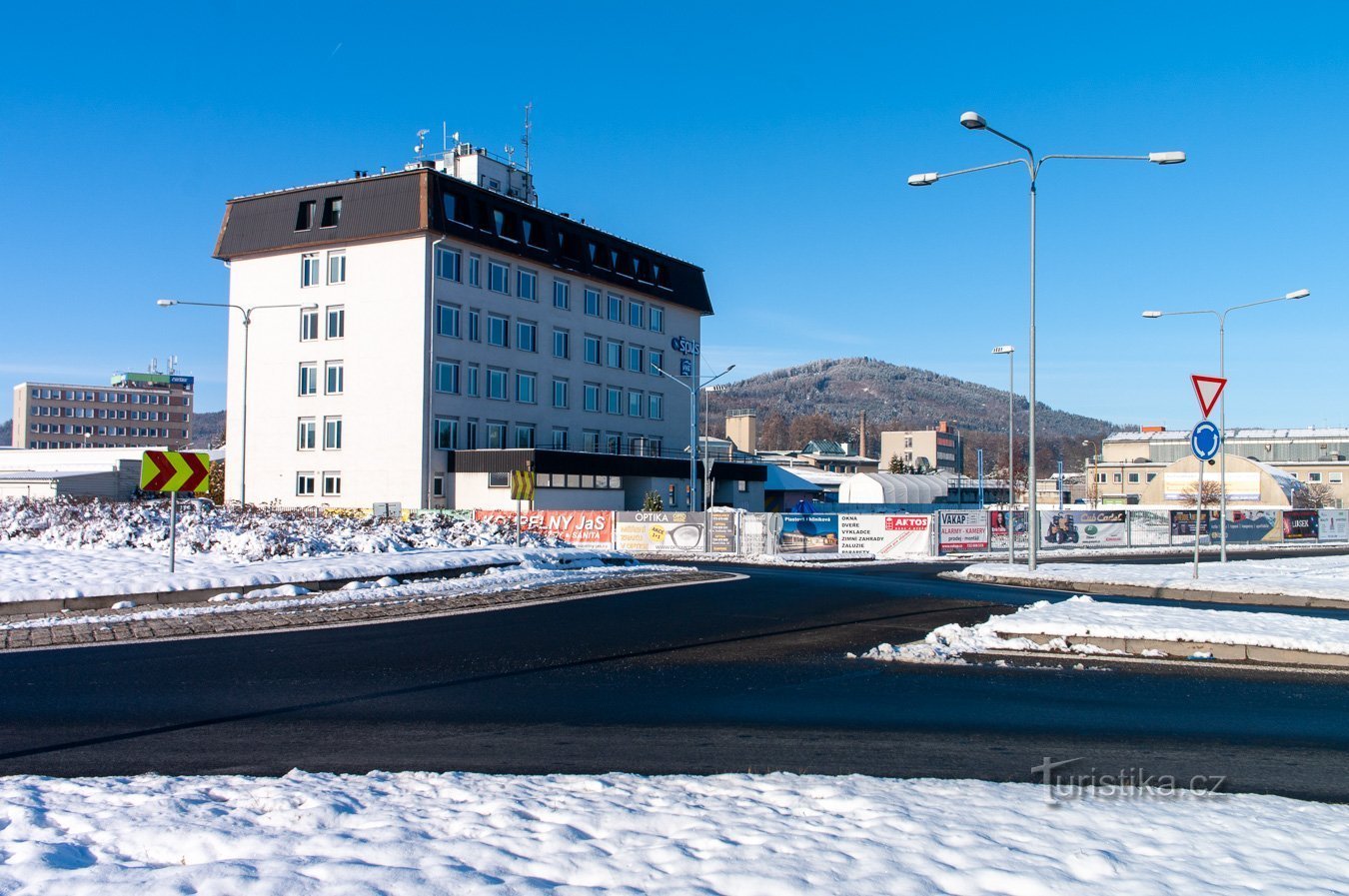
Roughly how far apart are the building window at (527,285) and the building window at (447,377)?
673cm

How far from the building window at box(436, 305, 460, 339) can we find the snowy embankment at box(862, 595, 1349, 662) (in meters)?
44.0

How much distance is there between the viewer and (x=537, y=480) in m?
54.4

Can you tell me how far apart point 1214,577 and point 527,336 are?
142ft

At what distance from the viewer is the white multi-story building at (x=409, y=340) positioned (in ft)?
177

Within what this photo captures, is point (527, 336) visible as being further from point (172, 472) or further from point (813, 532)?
point (172, 472)

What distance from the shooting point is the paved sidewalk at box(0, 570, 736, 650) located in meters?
13.4

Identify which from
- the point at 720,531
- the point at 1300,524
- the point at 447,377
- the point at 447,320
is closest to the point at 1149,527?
the point at 1300,524

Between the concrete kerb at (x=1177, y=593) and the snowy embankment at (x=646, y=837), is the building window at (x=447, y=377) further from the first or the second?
the snowy embankment at (x=646, y=837)

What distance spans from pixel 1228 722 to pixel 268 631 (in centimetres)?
1155

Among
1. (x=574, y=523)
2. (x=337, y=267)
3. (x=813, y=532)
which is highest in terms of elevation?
(x=337, y=267)

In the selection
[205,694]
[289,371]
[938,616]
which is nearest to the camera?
[205,694]

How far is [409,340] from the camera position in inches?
2122


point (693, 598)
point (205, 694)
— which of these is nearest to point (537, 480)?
point (693, 598)

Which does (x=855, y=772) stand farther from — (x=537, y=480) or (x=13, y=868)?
(x=537, y=480)
